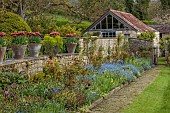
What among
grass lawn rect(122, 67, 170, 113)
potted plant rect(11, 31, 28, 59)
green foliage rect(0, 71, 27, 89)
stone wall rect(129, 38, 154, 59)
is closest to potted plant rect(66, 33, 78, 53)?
grass lawn rect(122, 67, 170, 113)

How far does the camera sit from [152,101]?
11.2 metres

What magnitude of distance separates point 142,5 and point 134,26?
28.7 metres

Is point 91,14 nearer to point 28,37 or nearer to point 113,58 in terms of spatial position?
point 113,58

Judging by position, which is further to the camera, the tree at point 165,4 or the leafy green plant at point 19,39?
the tree at point 165,4

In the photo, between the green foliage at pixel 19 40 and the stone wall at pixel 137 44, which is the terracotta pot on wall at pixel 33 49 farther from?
the stone wall at pixel 137 44

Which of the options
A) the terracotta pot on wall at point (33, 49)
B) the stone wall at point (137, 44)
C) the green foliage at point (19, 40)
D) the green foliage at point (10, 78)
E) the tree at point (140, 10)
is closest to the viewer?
the green foliage at point (10, 78)

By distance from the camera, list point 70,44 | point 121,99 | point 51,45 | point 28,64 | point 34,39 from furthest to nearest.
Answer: point 70,44
point 51,45
point 34,39
point 121,99
point 28,64

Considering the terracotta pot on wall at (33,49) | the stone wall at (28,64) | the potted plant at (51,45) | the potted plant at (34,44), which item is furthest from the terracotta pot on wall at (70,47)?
the terracotta pot on wall at (33,49)

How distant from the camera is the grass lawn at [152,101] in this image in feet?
32.2

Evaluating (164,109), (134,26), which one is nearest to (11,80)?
(164,109)

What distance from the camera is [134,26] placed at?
34.7m

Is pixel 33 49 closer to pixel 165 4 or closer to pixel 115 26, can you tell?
pixel 115 26

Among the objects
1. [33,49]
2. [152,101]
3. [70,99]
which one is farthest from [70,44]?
[70,99]

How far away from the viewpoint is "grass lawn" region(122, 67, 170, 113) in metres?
9.83
